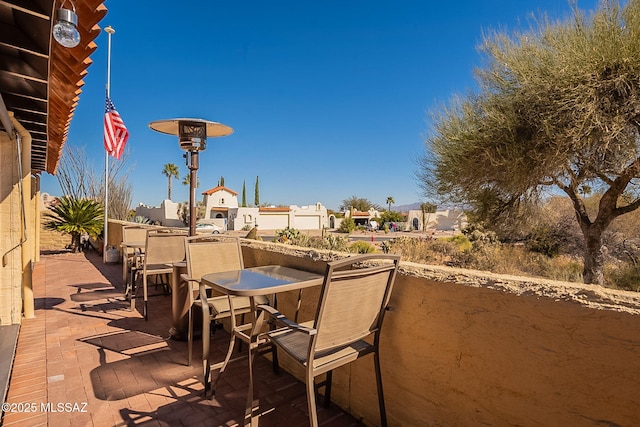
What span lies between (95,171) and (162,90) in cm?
851

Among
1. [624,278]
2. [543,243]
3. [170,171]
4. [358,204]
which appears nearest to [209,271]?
[624,278]

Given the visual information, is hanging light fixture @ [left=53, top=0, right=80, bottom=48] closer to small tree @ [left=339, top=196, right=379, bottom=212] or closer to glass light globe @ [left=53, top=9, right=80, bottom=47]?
glass light globe @ [left=53, top=9, right=80, bottom=47]

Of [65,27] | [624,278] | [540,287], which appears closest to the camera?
[540,287]

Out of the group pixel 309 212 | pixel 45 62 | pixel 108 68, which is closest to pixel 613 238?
pixel 45 62

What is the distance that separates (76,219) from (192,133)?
8383 mm

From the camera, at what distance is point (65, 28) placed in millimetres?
1744

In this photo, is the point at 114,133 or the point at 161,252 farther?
the point at 114,133

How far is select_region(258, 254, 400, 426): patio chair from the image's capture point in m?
1.48

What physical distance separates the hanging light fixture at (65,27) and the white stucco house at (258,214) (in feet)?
110

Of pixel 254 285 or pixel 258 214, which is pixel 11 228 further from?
pixel 258 214

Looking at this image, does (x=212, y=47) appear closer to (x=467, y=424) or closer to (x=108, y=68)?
(x=108, y=68)

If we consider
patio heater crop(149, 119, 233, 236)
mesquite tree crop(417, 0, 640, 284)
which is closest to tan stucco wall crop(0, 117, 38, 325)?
patio heater crop(149, 119, 233, 236)

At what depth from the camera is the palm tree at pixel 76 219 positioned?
9555 mm

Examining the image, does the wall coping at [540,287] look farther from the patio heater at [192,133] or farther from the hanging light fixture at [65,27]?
the patio heater at [192,133]
